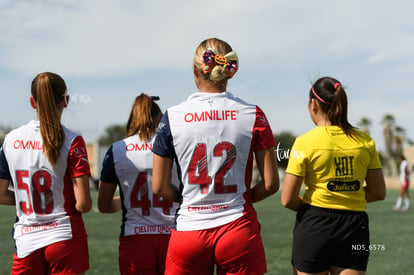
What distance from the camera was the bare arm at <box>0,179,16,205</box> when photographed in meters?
3.59

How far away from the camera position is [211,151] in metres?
2.99

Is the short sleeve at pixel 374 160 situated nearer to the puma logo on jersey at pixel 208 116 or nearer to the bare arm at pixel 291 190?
the bare arm at pixel 291 190

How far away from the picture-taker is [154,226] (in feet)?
12.5

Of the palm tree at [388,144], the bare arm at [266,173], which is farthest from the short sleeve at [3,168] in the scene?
the palm tree at [388,144]

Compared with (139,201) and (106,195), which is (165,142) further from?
(106,195)

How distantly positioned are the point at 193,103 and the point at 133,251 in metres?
1.40

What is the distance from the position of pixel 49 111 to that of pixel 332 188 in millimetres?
2040

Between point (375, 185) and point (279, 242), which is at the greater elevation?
point (375, 185)

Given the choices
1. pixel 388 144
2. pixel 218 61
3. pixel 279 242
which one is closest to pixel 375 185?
pixel 218 61

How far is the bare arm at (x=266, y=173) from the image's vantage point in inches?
123

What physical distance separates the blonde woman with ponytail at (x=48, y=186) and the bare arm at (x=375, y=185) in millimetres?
2025

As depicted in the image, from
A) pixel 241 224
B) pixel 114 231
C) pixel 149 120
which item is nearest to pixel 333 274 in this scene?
pixel 241 224

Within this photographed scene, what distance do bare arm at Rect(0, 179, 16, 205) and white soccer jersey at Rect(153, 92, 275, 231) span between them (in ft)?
4.29

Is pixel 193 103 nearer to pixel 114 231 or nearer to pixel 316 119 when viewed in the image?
pixel 316 119
